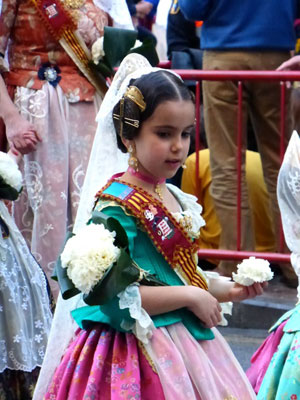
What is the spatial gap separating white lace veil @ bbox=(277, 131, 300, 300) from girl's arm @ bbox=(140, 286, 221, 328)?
79 cm

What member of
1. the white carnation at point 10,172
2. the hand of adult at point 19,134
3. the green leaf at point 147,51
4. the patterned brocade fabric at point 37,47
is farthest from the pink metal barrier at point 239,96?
the white carnation at point 10,172

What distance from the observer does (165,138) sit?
11.3ft

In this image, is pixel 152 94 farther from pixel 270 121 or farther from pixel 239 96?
pixel 270 121

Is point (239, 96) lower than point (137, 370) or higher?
higher

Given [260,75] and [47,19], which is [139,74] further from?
[260,75]

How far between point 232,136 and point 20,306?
2201 millimetres

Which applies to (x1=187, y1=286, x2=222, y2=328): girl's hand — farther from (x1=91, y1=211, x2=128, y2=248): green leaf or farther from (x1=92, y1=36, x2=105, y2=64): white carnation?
(x1=92, y1=36, x2=105, y2=64): white carnation

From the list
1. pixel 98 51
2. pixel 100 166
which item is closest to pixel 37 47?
pixel 98 51

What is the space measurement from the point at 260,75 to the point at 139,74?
7.30 feet

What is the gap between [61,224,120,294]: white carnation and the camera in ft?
10.2

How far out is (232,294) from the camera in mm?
3588

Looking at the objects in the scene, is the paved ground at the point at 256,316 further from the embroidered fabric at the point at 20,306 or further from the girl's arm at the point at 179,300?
the girl's arm at the point at 179,300

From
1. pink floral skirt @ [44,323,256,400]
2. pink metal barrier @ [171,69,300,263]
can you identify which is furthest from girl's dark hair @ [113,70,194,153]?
pink metal barrier @ [171,69,300,263]

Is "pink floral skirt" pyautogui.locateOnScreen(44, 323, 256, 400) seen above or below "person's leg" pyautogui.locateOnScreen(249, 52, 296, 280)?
below
